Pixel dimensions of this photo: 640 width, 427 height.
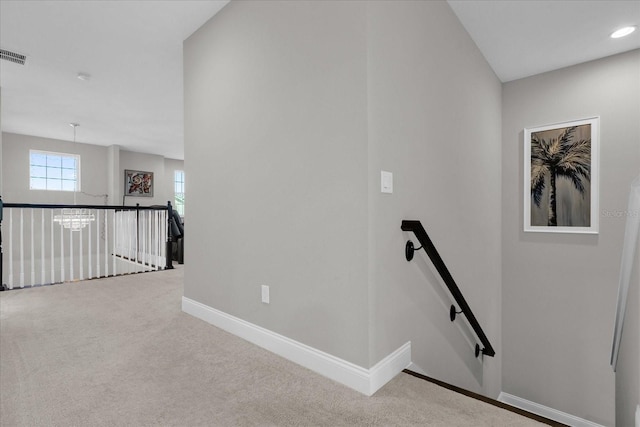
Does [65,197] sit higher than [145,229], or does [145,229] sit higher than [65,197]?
[65,197]

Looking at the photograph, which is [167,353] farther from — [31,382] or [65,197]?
[65,197]

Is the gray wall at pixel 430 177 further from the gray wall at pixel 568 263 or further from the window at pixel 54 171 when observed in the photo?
the window at pixel 54 171

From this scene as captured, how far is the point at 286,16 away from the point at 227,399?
7.47ft

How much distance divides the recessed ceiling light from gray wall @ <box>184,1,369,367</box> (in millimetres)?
2747

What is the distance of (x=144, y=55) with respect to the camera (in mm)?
3324

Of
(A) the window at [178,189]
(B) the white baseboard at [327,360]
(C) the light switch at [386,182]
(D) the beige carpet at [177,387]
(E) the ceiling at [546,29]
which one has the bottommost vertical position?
(D) the beige carpet at [177,387]

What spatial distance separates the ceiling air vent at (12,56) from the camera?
324cm

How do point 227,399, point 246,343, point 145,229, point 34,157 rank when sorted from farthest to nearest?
point 34,157, point 145,229, point 246,343, point 227,399

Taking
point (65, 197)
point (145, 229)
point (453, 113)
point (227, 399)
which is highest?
point (453, 113)

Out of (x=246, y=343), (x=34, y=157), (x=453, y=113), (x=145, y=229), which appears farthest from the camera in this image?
(x=34, y=157)

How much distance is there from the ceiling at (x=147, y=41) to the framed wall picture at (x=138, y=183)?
137 inches

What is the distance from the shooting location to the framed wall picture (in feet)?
26.7

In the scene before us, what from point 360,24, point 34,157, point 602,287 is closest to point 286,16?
point 360,24

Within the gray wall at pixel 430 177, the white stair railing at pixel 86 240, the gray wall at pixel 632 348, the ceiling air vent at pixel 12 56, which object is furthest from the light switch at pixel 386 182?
the white stair railing at pixel 86 240
